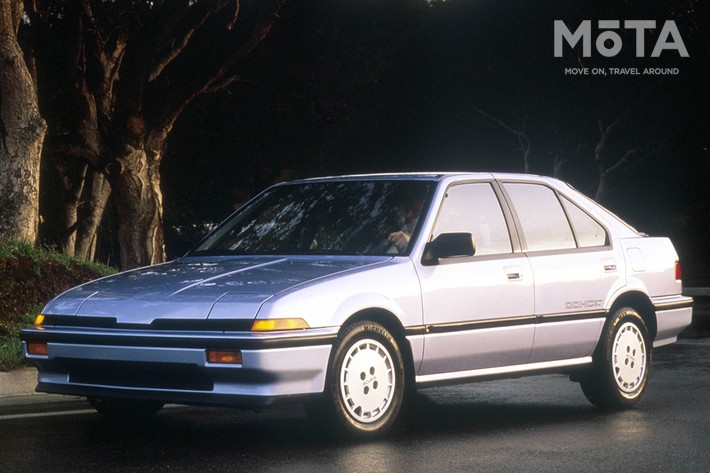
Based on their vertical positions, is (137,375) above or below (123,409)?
above

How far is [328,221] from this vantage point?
8.93 metres

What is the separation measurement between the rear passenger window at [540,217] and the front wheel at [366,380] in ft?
5.73

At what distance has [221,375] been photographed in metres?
7.38

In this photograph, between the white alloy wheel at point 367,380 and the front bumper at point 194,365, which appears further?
the white alloy wheel at point 367,380

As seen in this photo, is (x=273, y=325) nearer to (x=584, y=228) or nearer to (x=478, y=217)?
(x=478, y=217)

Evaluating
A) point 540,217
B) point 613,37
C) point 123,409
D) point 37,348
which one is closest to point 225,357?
point 37,348

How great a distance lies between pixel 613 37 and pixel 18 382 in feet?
110

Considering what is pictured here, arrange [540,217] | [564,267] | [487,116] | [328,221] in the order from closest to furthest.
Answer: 1. [328,221]
2. [564,267]
3. [540,217]
4. [487,116]

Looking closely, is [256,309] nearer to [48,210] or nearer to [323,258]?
[323,258]

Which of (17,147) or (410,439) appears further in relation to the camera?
(17,147)

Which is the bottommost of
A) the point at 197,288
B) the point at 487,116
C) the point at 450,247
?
the point at 197,288

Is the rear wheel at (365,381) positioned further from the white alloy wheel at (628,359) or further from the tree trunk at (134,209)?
the tree trunk at (134,209)

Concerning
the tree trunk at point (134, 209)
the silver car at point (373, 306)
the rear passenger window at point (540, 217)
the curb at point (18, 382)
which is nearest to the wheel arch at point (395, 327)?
the silver car at point (373, 306)

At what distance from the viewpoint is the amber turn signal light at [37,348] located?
7.98 metres
